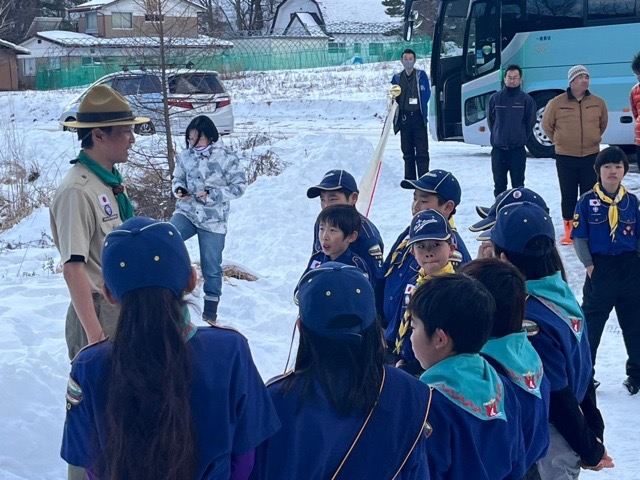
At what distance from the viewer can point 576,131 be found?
9742 millimetres

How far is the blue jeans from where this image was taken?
24.4ft

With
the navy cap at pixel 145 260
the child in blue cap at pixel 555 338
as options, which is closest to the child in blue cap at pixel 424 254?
the child in blue cap at pixel 555 338

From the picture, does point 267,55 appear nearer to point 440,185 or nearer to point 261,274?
point 261,274

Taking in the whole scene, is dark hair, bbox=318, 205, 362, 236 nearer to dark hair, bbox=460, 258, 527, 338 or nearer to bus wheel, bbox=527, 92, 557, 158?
dark hair, bbox=460, 258, 527, 338

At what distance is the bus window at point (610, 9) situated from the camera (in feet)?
46.9

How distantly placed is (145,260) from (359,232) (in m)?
2.76

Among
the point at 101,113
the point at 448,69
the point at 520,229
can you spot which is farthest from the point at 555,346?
the point at 448,69

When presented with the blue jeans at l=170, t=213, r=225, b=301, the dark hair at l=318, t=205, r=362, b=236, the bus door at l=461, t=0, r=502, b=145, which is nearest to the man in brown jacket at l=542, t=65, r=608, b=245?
the blue jeans at l=170, t=213, r=225, b=301

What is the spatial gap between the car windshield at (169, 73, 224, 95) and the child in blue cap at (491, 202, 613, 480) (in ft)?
35.7

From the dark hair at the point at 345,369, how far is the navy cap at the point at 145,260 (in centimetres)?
39

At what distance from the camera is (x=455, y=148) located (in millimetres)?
18047

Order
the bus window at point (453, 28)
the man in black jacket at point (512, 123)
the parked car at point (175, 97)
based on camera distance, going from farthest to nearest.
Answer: the bus window at point (453, 28) < the parked car at point (175, 97) < the man in black jacket at point (512, 123)

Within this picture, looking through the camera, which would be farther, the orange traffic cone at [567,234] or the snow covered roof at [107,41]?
the snow covered roof at [107,41]

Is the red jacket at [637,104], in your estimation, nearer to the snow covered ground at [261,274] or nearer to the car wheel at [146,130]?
the snow covered ground at [261,274]
